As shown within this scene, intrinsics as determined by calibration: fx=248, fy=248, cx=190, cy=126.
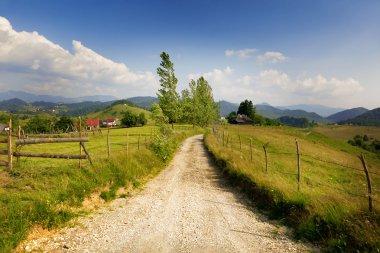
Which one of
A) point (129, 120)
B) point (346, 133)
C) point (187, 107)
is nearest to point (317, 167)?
point (187, 107)

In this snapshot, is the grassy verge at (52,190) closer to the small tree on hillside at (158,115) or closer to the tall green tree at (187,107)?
the small tree on hillside at (158,115)

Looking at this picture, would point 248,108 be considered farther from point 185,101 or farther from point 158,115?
point 158,115

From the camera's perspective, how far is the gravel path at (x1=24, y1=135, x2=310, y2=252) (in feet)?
25.4

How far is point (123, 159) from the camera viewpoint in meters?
16.5

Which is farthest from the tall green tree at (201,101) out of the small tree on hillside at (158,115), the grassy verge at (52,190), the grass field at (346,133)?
the grass field at (346,133)

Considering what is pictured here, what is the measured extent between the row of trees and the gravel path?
119 feet

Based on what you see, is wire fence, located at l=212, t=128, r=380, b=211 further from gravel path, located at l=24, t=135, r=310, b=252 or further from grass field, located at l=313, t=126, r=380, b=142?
grass field, located at l=313, t=126, r=380, b=142

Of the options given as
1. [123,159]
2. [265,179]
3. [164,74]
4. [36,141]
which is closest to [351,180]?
[265,179]

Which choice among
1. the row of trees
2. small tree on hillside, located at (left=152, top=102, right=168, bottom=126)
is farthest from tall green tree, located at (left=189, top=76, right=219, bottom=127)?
small tree on hillside, located at (left=152, top=102, right=168, bottom=126)

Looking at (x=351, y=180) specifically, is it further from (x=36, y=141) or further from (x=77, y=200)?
(x=36, y=141)

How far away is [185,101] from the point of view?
65125mm

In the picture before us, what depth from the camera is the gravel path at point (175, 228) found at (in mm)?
7730

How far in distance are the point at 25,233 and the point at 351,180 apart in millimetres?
30281

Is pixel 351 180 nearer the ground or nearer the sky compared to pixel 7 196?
nearer the ground
